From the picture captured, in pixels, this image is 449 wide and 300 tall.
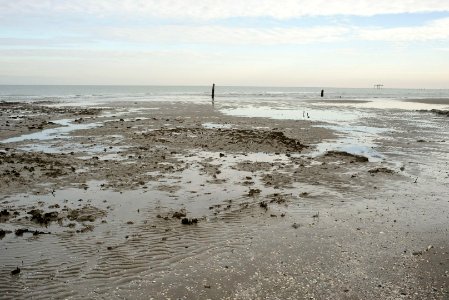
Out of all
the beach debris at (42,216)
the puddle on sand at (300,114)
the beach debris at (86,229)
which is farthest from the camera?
the puddle on sand at (300,114)

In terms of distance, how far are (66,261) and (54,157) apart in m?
11.4

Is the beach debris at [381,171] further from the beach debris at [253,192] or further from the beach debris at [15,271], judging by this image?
the beach debris at [15,271]

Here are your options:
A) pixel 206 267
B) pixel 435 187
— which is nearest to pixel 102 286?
pixel 206 267

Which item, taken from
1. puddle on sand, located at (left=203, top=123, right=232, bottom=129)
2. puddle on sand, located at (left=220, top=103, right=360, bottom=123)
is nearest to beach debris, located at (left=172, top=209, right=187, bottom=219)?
puddle on sand, located at (left=203, top=123, right=232, bottom=129)

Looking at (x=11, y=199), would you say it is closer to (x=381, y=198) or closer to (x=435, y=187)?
(x=381, y=198)

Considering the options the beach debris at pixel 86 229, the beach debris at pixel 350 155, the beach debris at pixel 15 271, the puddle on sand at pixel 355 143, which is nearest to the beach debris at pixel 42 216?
the beach debris at pixel 86 229

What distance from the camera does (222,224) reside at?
33.0 feet

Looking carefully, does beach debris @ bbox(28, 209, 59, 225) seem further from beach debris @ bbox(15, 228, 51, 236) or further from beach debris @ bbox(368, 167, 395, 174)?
beach debris @ bbox(368, 167, 395, 174)

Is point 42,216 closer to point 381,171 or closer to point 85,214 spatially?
point 85,214

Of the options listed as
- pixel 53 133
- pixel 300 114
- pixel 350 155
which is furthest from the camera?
pixel 300 114

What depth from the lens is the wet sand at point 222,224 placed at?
703cm

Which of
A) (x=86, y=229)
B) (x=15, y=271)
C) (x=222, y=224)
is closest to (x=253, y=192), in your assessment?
(x=222, y=224)

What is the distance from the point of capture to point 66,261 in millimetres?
7836

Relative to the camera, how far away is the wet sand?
277 inches
